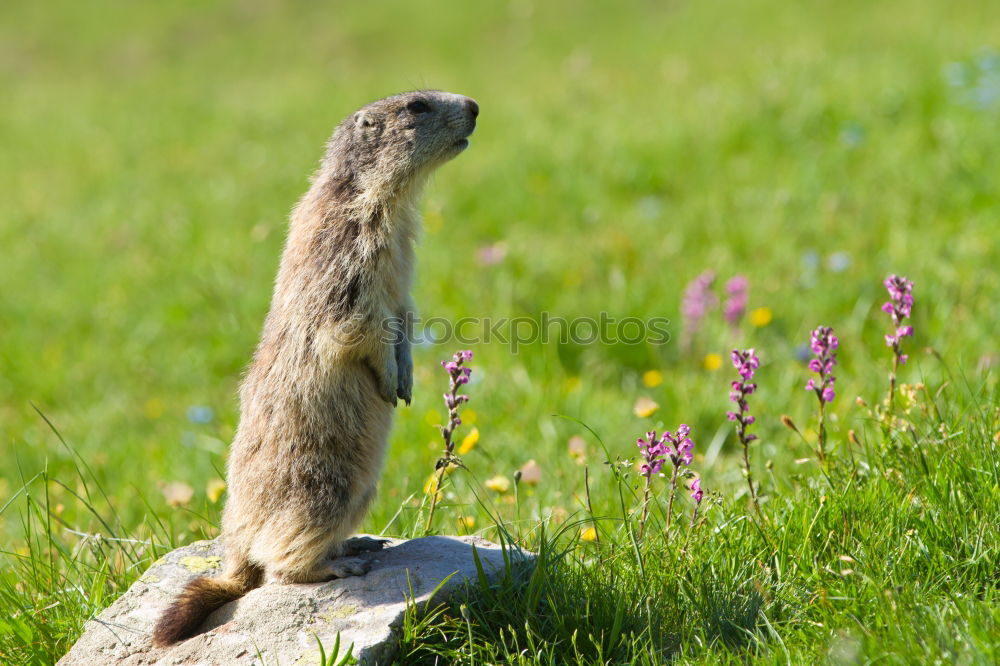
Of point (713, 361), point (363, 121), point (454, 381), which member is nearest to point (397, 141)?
point (363, 121)

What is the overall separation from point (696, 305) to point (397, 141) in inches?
105

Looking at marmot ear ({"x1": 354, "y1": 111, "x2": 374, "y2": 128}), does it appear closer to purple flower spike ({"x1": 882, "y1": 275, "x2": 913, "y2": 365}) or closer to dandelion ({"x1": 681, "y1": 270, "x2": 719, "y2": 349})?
purple flower spike ({"x1": 882, "y1": 275, "x2": 913, "y2": 365})

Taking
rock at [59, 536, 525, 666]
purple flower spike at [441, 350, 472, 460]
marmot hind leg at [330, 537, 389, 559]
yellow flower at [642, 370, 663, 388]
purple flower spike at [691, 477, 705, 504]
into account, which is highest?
purple flower spike at [441, 350, 472, 460]

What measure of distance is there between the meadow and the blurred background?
0.03m

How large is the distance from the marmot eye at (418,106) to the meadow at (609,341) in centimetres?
136

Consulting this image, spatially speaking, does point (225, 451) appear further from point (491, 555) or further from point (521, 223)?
point (521, 223)

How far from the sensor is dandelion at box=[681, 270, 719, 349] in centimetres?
583

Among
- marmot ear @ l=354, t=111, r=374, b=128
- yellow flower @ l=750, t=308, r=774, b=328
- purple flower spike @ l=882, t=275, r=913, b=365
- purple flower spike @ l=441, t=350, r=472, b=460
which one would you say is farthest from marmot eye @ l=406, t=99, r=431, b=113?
yellow flower @ l=750, t=308, r=774, b=328

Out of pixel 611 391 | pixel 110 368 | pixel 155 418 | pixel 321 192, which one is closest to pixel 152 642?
pixel 321 192

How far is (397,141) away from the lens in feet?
12.3

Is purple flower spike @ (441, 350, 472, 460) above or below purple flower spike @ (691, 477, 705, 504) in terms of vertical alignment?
above

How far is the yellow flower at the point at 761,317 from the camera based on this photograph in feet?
19.5

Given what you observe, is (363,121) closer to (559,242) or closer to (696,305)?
(696,305)

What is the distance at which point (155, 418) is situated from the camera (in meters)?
6.61
